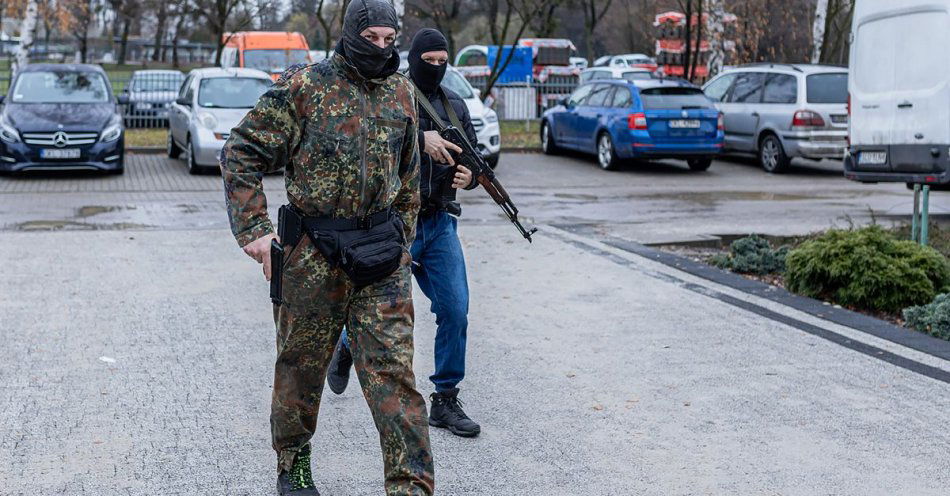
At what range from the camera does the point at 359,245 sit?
14.1 ft

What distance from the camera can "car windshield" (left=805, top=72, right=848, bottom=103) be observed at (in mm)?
20094

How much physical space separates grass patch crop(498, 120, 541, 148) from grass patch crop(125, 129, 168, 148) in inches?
252

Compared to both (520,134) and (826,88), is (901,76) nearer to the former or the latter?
(826,88)

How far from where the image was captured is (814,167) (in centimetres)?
2195

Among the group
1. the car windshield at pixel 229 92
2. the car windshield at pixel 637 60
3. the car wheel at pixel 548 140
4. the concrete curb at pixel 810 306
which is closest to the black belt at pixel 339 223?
the concrete curb at pixel 810 306

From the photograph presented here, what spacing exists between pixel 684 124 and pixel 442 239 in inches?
593

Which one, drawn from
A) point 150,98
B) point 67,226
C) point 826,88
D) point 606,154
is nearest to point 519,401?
point 67,226

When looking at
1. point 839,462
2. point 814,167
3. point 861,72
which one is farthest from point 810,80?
point 839,462

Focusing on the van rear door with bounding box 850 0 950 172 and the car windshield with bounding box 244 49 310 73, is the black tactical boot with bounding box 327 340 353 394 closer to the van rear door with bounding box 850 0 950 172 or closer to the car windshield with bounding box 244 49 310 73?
the van rear door with bounding box 850 0 950 172

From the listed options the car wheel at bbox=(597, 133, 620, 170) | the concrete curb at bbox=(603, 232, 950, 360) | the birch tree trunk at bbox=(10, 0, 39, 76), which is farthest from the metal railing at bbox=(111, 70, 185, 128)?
the concrete curb at bbox=(603, 232, 950, 360)

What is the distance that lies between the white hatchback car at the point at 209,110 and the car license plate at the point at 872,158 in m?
8.99

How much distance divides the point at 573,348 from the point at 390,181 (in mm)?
3278

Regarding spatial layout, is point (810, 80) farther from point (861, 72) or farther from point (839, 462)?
point (839, 462)

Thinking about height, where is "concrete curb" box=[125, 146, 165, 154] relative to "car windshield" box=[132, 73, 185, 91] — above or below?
below
